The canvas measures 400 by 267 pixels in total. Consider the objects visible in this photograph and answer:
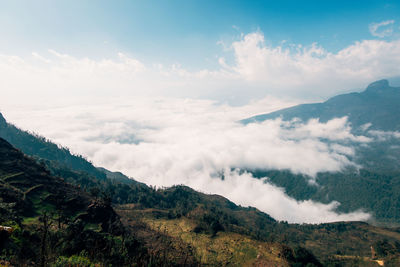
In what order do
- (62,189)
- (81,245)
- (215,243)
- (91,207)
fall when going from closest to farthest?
1. (81,245)
2. (91,207)
3. (62,189)
4. (215,243)

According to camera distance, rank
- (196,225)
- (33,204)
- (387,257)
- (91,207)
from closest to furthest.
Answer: (33,204)
(91,207)
(196,225)
(387,257)

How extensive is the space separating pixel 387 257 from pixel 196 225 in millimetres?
141266

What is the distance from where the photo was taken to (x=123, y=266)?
34.3 m

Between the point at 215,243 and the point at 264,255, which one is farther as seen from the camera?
the point at 215,243

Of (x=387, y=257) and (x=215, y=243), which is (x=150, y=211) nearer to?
(x=215, y=243)

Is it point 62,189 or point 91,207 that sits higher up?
point 62,189

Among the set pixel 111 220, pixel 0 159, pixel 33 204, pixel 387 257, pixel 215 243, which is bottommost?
pixel 387 257

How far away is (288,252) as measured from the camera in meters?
95.9

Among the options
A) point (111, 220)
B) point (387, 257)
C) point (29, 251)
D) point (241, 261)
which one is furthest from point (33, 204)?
point (387, 257)

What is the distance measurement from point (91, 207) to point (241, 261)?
65.3 m

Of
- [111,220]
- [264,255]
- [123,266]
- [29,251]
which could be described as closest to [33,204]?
[111,220]

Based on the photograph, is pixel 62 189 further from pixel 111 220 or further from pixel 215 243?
pixel 215 243

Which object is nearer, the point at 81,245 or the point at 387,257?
the point at 81,245

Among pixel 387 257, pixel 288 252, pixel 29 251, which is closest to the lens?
pixel 29 251
